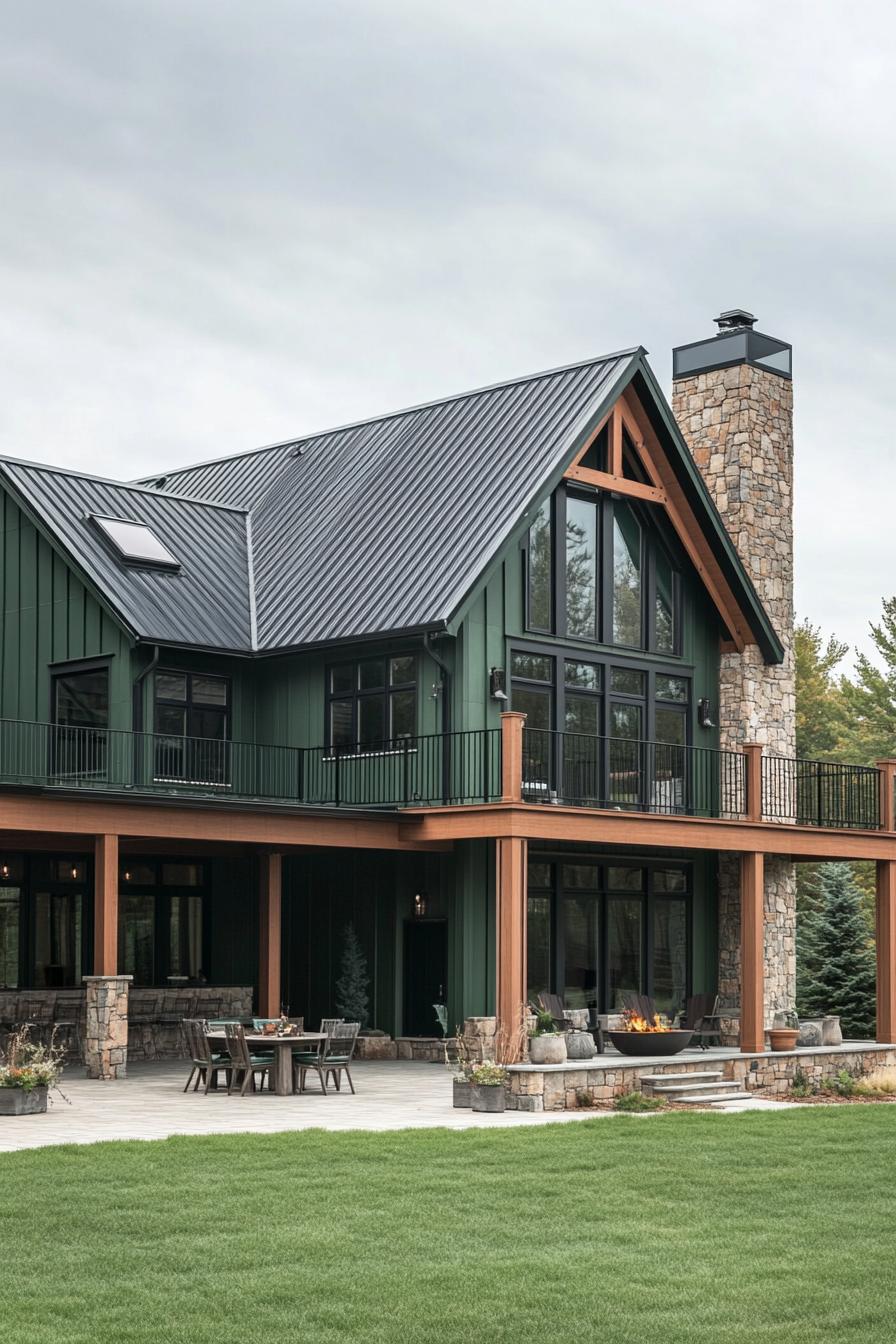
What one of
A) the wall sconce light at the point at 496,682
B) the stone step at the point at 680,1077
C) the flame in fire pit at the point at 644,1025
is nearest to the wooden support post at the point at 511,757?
the wall sconce light at the point at 496,682

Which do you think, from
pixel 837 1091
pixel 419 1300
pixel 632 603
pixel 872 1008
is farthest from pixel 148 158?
pixel 872 1008

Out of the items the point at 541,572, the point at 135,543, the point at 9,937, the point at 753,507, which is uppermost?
the point at 753,507

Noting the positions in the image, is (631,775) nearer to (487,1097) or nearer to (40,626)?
(487,1097)

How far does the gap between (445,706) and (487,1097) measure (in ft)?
22.6

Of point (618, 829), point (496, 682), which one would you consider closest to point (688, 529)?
point (496, 682)

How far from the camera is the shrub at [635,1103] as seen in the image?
19109mm

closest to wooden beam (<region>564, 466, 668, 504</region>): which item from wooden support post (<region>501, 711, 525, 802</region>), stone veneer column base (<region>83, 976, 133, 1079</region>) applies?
wooden support post (<region>501, 711, 525, 802</region>)

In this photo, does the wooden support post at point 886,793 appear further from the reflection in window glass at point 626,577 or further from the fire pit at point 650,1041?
the fire pit at point 650,1041

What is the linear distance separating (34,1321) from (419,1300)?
77.9 inches

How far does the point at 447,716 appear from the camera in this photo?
2405 centimetres

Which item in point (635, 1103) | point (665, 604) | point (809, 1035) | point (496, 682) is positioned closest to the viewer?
point (635, 1103)

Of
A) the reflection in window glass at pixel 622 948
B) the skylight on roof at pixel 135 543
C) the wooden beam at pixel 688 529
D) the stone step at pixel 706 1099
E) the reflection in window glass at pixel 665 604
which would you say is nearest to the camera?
the stone step at pixel 706 1099

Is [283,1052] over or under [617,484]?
under

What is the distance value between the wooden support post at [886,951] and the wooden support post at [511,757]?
25.9 ft
